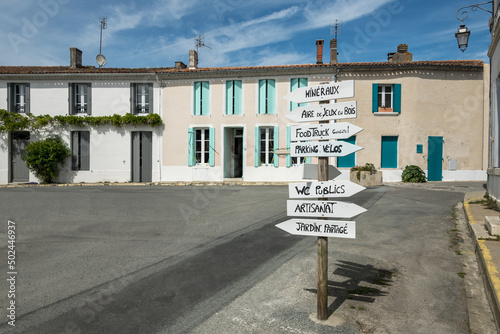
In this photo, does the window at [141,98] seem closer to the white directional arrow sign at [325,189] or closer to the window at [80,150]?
the window at [80,150]

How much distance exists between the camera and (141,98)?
Answer: 61.9 feet

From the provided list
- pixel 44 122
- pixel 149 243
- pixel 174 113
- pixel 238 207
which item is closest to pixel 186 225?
pixel 149 243

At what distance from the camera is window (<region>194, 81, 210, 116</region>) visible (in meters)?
18.3

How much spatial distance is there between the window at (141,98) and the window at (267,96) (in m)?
5.77

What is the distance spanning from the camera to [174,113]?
60.6 ft

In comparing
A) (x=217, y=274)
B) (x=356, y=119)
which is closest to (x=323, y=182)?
(x=217, y=274)

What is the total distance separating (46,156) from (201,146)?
25.0ft

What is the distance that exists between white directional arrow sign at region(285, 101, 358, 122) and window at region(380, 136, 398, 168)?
1483 centimetres

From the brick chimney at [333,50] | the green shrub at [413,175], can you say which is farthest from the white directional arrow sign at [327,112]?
the brick chimney at [333,50]

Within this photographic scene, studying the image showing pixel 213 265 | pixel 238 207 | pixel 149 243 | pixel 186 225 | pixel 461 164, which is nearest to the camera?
pixel 213 265

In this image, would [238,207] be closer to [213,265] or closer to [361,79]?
[213,265]

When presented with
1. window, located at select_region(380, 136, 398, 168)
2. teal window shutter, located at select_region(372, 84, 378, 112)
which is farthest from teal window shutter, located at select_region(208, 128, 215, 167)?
window, located at select_region(380, 136, 398, 168)

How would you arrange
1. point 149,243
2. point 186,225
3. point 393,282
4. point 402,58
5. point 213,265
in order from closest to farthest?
point 393,282
point 213,265
point 149,243
point 186,225
point 402,58

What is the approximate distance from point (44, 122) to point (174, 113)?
6.66 metres
